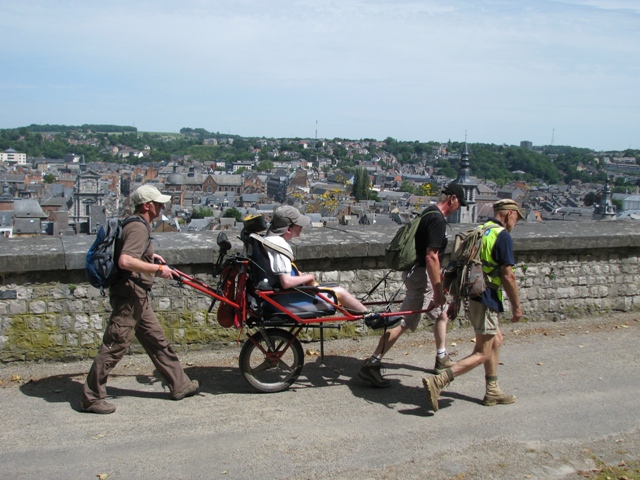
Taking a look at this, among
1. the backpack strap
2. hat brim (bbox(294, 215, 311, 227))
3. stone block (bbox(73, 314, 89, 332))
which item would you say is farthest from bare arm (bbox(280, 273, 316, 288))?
stone block (bbox(73, 314, 89, 332))

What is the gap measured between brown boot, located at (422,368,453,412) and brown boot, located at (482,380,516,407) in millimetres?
387

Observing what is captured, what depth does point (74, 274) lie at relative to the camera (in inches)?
242

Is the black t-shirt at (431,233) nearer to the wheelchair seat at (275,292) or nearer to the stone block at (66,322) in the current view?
the wheelchair seat at (275,292)

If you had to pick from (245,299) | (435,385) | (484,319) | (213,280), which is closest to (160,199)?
(245,299)

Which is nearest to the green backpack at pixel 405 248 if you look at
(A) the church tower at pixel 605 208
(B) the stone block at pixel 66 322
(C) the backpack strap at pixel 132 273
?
(C) the backpack strap at pixel 132 273

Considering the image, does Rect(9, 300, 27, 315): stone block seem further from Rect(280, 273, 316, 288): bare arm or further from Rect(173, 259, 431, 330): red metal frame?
Rect(280, 273, 316, 288): bare arm

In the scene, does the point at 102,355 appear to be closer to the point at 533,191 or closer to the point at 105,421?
the point at 105,421

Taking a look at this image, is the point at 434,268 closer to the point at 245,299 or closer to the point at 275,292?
the point at 275,292

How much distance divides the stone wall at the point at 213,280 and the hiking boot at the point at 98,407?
3.98ft

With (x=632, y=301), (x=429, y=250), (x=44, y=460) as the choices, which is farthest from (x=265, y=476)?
(x=632, y=301)

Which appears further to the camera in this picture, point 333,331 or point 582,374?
point 333,331

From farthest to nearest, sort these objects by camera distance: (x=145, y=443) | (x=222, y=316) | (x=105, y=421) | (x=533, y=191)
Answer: (x=533, y=191) → (x=222, y=316) → (x=105, y=421) → (x=145, y=443)

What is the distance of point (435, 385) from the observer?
5.04 m

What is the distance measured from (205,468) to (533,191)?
6001 inches
